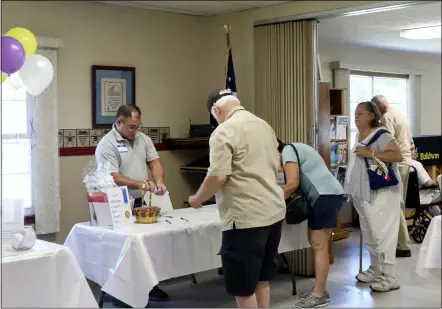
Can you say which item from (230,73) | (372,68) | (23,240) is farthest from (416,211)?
(23,240)

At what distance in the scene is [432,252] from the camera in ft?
8.59

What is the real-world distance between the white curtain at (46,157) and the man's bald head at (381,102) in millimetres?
2187

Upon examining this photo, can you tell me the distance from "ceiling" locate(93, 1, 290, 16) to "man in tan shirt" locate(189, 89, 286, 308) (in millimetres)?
1695

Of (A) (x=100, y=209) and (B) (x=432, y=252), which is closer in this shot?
(B) (x=432, y=252)

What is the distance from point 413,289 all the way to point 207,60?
103 inches

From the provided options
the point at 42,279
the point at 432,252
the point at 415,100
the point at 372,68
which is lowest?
the point at 42,279

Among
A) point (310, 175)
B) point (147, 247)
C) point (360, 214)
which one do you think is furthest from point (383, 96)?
point (147, 247)

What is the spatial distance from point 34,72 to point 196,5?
5.73 ft

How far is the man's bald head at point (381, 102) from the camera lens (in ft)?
12.3

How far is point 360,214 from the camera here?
4.27m

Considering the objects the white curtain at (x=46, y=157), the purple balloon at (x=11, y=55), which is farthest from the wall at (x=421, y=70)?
the white curtain at (x=46, y=157)

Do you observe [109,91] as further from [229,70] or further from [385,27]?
[385,27]

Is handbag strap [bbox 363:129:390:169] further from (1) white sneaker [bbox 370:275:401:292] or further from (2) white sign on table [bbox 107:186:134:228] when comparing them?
(2) white sign on table [bbox 107:186:134:228]

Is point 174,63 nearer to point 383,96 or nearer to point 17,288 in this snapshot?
point 383,96
